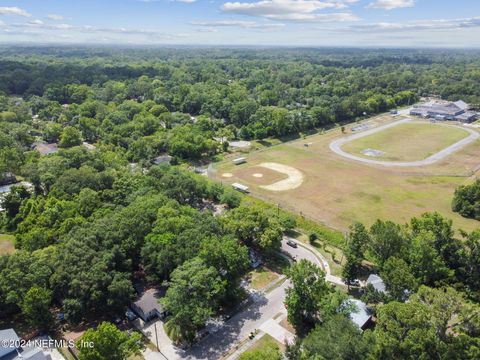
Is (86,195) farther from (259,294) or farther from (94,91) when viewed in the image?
(94,91)

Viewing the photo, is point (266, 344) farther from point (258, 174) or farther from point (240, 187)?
point (258, 174)

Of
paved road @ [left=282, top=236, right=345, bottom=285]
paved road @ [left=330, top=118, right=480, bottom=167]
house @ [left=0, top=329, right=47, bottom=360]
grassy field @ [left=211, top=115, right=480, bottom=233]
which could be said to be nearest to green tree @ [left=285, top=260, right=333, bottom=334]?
paved road @ [left=282, top=236, right=345, bottom=285]

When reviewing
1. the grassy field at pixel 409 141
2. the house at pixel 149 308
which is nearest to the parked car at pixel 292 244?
the house at pixel 149 308

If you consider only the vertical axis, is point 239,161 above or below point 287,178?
above

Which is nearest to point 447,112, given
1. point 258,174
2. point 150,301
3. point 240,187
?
point 258,174

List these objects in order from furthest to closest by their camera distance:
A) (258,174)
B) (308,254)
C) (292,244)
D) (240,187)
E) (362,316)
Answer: (258,174) → (240,187) → (292,244) → (308,254) → (362,316)

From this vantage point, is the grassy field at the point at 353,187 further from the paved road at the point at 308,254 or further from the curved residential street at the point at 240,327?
the curved residential street at the point at 240,327

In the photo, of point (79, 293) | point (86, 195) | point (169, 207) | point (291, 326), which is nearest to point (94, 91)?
point (86, 195)
